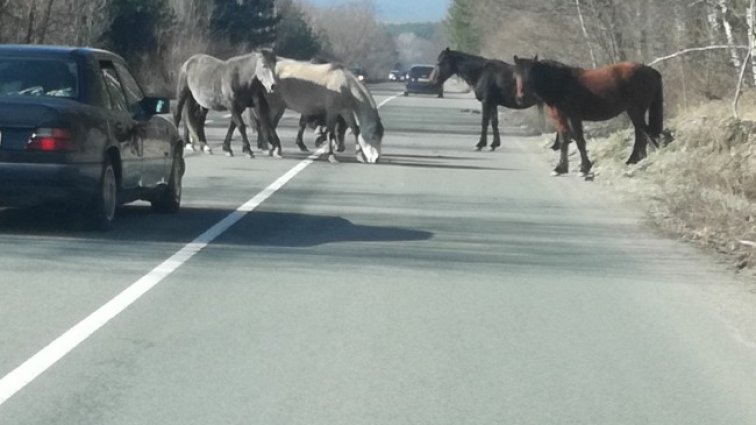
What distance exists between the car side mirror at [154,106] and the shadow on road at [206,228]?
3.71ft

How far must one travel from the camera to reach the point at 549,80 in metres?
24.7

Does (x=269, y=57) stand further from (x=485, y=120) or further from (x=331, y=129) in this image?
(x=485, y=120)

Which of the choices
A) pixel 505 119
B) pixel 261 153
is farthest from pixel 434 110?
pixel 261 153

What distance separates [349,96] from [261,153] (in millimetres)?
2145

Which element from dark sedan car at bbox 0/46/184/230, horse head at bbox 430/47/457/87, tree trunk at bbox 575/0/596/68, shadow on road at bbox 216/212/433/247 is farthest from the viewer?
tree trunk at bbox 575/0/596/68

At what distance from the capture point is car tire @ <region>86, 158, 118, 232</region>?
1432 cm

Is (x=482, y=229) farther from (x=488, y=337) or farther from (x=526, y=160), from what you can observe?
(x=526, y=160)

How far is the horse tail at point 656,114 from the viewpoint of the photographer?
25.3m

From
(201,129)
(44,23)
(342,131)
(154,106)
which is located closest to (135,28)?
(44,23)

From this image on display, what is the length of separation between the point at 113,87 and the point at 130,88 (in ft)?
2.34

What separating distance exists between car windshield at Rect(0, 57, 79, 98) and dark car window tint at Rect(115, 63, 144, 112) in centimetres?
104

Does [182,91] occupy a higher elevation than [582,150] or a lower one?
higher

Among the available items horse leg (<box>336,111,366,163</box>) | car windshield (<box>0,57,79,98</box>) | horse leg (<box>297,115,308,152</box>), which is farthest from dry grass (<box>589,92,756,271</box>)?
car windshield (<box>0,57,79,98</box>)

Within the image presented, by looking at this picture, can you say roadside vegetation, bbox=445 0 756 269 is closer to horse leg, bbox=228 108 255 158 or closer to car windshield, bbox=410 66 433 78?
horse leg, bbox=228 108 255 158
